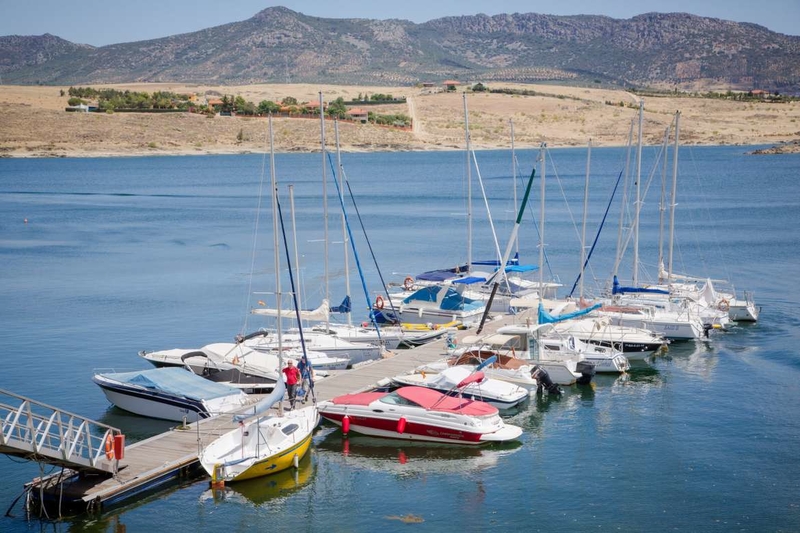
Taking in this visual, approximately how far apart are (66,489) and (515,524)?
10.0 m

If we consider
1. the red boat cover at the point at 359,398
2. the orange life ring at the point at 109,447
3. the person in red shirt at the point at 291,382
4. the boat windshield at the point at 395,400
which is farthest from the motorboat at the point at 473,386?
the orange life ring at the point at 109,447

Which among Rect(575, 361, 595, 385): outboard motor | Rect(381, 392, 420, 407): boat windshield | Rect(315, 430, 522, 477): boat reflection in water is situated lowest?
Rect(315, 430, 522, 477): boat reflection in water

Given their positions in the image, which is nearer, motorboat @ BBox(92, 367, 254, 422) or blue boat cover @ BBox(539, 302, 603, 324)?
motorboat @ BBox(92, 367, 254, 422)

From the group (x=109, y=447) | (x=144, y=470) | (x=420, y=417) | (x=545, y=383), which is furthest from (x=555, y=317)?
(x=109, y=447)

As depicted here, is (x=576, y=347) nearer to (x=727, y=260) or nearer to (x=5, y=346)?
(x=5, y=346)

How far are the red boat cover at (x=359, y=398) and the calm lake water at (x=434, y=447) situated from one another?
2.99 ft

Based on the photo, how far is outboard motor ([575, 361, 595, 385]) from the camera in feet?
103

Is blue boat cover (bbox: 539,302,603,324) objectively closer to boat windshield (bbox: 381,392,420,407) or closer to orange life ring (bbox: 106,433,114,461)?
boat windshield (bbox: 381,392,420,407)

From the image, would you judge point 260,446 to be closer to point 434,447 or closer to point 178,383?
point 434,447

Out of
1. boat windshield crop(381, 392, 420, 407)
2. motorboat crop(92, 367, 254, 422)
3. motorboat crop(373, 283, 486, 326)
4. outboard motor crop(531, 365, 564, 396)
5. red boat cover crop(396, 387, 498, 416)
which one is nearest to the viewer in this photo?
red boat cover crop(396, 387, 498, 416)

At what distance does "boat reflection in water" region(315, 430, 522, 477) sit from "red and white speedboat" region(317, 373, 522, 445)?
0.22 m

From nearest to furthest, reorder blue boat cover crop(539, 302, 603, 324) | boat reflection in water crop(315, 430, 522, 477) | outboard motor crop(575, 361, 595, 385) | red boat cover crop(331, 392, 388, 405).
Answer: boat reflection in water crop(315, 430, 522, 477), red boat cover crop(331, 392, 388, 405), outboard motor crop(575, 361, 595, 385), blue boat cover crop(539, 302, 603, 324)

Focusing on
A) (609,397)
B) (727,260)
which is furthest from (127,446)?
(727,260)

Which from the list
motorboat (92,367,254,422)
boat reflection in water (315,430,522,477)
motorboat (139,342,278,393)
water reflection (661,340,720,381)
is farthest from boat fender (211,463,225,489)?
water reflection (661,340,720,381)
